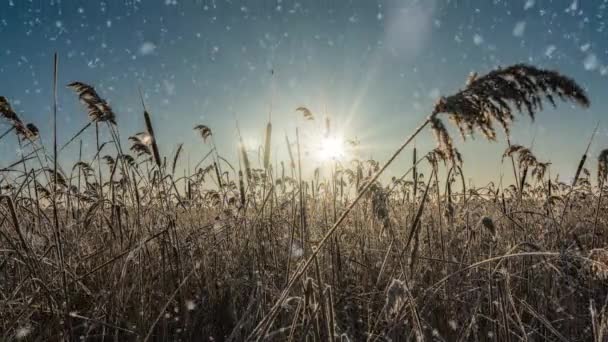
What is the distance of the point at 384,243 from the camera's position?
456 cm

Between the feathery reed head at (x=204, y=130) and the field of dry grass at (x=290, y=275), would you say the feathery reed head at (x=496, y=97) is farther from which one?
the feathery reed head at (x=204, y=130)

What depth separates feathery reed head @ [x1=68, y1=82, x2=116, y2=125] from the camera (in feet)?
8.35

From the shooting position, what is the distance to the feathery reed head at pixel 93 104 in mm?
2545

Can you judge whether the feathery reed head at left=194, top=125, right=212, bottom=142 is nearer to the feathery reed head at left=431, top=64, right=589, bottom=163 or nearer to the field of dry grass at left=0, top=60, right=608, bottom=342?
the field of dry grass at left=0, top=60, right=608, bottom=342

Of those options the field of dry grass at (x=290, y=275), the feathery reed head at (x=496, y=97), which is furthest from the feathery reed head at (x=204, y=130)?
the feathery reed head at (x=496, y=97)

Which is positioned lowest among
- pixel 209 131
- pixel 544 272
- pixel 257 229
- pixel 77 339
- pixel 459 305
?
pixel 77 339

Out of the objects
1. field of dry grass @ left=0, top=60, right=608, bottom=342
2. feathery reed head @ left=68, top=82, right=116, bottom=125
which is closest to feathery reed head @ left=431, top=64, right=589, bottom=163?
field of dry grass @ left=0, top=60, right=608, bottom=342

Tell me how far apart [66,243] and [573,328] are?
383cm

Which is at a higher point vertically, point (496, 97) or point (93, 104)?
point (93, 104)

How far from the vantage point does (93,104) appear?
101 inches

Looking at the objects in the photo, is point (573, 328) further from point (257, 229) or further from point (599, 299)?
point (257, 229)

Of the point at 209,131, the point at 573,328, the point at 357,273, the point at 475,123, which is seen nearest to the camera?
the point at 475,123

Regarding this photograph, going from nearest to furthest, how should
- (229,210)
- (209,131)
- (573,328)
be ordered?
(573,328) → (209,131) → (229,210)

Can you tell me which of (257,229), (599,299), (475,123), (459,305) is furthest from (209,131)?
(599,299)
